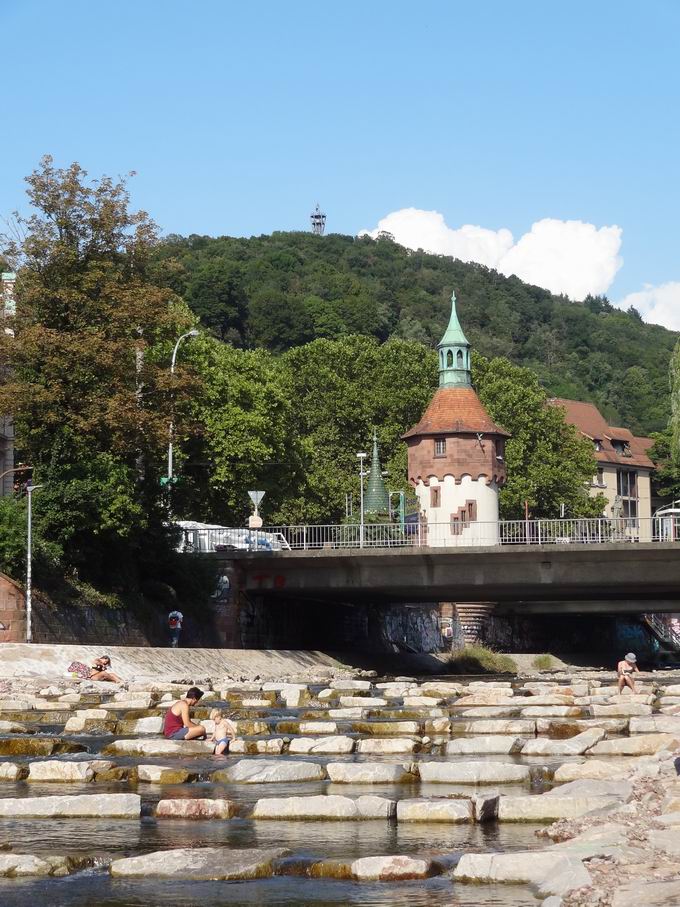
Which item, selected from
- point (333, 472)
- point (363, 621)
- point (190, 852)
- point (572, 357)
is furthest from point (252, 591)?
point (572, 357)

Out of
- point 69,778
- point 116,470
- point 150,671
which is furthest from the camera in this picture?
point 116,470

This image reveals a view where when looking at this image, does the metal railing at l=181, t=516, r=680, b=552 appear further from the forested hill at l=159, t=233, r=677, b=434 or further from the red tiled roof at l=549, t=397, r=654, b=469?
the forested hill at l=159, t=233, r=677, b=434

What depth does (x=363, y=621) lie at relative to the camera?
256ft

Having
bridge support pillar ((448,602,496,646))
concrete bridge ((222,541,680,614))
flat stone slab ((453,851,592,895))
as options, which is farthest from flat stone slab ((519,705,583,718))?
bridge support pillar ((448,602,496,646))

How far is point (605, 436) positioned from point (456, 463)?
219ft

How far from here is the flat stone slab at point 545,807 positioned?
13.8 m

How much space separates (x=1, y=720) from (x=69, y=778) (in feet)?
27.2

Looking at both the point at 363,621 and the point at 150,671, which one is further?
the point at 363,621

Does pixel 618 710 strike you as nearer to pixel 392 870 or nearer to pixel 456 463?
pixel 392 870

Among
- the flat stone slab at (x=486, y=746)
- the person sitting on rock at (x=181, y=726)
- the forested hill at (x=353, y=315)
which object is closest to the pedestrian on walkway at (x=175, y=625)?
the person sitting on rock at (x=181, y=726)

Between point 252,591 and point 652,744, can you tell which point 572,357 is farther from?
point 652,744

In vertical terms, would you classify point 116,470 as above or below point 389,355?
below

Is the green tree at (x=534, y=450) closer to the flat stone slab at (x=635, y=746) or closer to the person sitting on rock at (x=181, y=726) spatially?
the person sitting on rock at (x=181, y=726)

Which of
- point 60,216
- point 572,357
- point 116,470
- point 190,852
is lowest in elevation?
point 190,852
